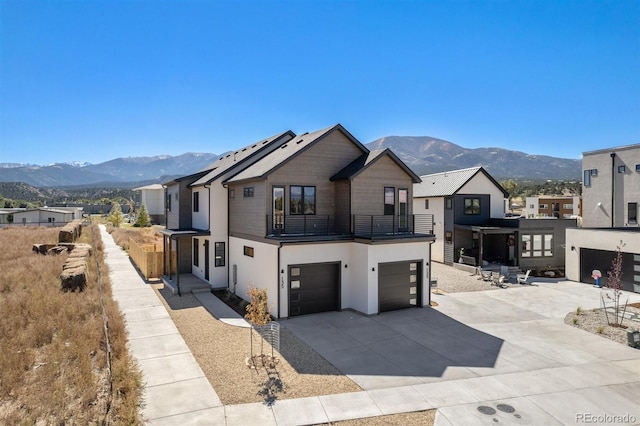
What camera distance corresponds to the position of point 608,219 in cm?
2852

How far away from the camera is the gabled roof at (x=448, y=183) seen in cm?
2728

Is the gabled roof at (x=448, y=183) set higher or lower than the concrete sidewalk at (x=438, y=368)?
higher

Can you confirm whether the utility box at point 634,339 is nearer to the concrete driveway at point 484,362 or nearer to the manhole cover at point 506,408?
the concrete driveway at point 484,362

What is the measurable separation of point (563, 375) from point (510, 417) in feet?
10.1

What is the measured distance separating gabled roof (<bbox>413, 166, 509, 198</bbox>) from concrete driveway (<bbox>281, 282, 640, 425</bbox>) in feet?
39.8

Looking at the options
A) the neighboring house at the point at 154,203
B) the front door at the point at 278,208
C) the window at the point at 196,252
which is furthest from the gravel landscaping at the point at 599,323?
the neighboring house at the point at 154,203

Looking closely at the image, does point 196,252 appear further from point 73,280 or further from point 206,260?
point 73,280

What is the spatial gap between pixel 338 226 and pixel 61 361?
10596 mm

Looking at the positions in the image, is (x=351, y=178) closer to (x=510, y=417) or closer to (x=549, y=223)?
(x=510, y=417)

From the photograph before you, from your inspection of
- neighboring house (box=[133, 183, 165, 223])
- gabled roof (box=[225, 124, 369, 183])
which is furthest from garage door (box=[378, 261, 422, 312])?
neighboring house (box=[133, 183, 165, 223])

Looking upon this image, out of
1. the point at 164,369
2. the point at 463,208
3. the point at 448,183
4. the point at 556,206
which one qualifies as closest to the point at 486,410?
the point at 164,369

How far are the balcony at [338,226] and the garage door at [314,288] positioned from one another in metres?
1.41

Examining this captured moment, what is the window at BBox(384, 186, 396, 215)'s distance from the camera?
17.0 metres

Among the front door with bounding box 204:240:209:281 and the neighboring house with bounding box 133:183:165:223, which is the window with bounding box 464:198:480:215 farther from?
the neighboring house with bounding box 133:183:165:223
